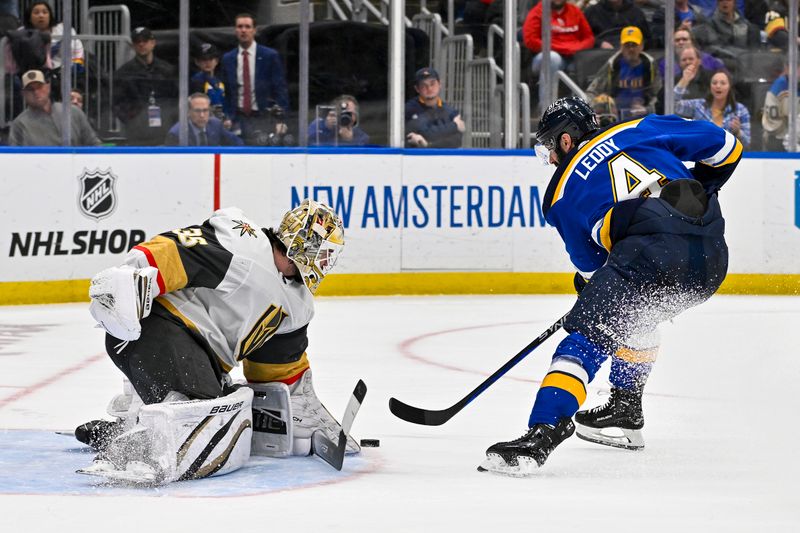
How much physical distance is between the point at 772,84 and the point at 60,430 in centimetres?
611

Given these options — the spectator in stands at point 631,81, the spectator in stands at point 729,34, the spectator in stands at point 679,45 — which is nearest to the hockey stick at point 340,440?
the spectator in stands at point 631,81

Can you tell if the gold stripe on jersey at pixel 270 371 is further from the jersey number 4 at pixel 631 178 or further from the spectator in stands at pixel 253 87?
the spectator in stands at pixel 253 87

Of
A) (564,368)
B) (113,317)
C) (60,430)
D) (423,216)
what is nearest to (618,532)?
(564,368)

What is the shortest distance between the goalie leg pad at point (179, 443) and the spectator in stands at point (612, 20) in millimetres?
6082

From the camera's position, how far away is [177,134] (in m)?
7.89

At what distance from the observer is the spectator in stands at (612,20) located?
870cm

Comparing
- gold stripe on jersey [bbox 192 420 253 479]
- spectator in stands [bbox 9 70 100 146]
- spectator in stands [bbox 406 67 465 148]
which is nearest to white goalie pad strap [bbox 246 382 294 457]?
gold stripe on jersey [bbox 192 420 253 479]

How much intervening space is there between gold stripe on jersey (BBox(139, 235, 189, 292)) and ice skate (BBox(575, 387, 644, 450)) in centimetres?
122

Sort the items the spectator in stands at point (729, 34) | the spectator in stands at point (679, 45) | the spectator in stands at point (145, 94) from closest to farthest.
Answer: the spectator in stands at point (145, 94) < the spectator in stands at point (679, 45) < the spectator in stands at point (729, 34)

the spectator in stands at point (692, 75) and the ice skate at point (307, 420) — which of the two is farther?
the spectator in stands at point (692, 75)

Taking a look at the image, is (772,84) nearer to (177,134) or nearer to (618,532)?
(177,134)

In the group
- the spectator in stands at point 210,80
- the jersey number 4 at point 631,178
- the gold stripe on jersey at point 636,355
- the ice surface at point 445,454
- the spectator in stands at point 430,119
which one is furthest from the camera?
the spectator in stands at point 430,119

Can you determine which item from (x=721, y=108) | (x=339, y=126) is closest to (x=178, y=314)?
(x=339, y=126)

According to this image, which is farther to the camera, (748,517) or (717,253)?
(717,253)
